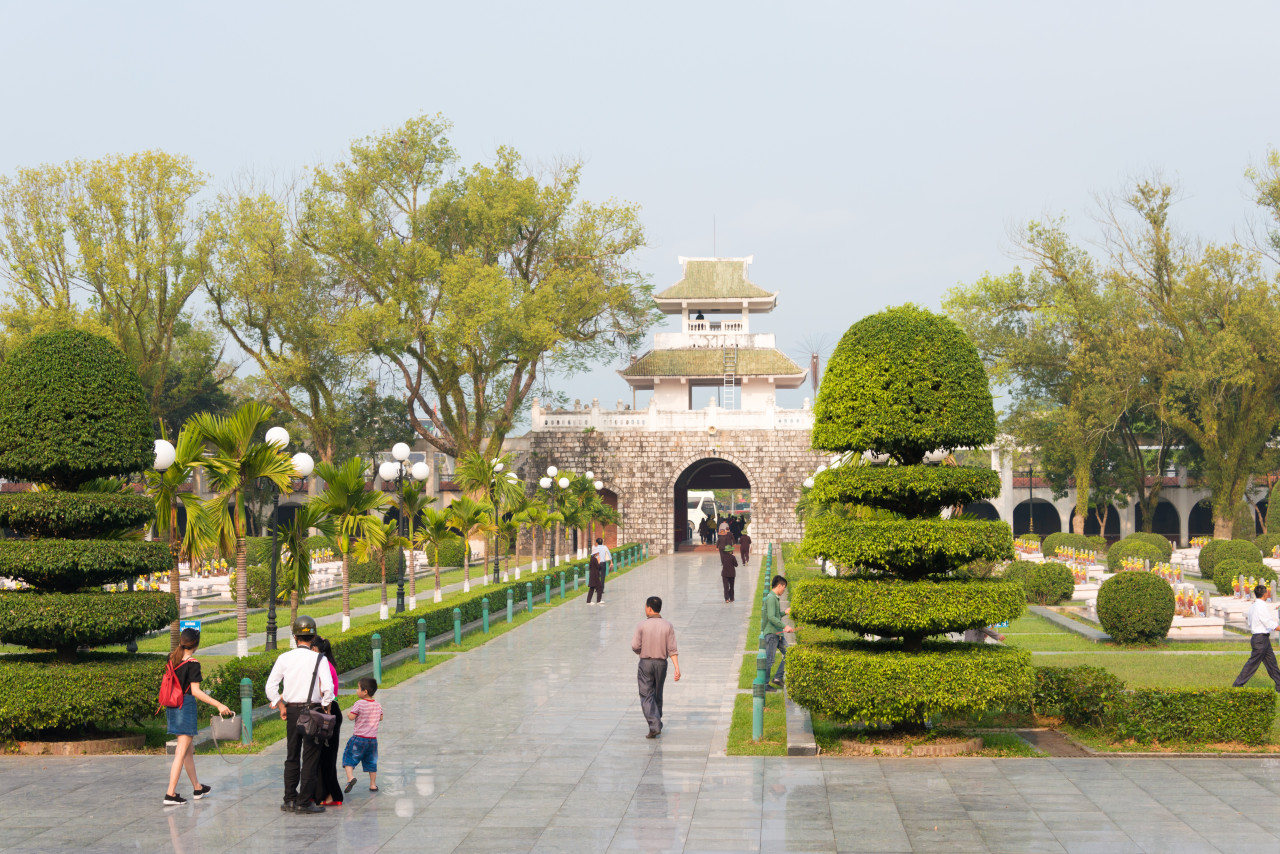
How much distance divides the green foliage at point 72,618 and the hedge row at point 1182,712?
27.6 feet

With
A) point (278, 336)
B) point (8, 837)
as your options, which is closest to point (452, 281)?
point (278, 336)

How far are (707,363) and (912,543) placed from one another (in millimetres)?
38577

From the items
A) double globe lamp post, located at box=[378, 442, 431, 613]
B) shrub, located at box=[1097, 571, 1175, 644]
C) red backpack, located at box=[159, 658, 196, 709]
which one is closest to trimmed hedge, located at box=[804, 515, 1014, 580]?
red backpack, located at box=[159, 658, 196, 709]

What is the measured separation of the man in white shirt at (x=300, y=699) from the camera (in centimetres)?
831

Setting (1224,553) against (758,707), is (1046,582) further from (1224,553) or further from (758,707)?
(758,707)

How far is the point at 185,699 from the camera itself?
8.85 metres

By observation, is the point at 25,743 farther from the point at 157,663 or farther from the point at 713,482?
the point at 713,482

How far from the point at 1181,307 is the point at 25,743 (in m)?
38.5

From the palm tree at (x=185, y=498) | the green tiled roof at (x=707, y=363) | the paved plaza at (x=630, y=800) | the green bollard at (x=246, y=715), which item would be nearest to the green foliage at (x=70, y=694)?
the paved plaza at (x=630, y=800)

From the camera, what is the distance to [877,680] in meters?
9.77

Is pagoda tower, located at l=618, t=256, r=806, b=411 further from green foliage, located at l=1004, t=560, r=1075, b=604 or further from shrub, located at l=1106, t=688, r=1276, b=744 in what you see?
shrub, located at l=1106, t=688, r=1276, b=744

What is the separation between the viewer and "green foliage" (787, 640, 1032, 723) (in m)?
9.73

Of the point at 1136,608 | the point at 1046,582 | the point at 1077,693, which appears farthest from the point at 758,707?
the point at 1046,582

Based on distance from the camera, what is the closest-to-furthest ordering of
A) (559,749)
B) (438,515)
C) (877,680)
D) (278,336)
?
(877,680), (559,749), (438,515), (278,336)
